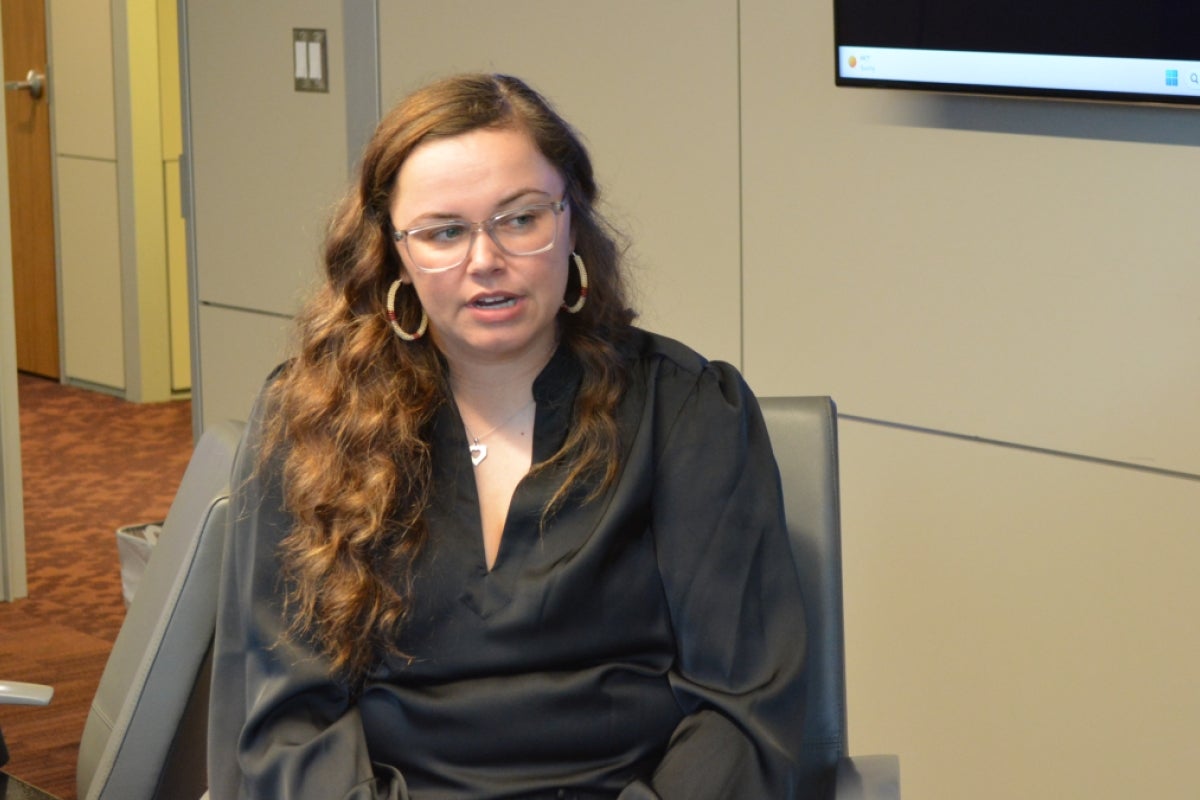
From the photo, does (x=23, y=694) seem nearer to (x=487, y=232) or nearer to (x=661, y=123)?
(x=487, y=232)

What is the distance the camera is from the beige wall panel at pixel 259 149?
4215 millimetres

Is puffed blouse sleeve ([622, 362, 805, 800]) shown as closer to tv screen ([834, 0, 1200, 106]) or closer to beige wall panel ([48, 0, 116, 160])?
tv screen ([834, 0, 1200, 106])

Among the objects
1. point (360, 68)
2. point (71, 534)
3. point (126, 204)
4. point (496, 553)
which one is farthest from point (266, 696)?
point (126, 204)

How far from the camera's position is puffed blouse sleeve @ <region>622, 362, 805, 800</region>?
1.79 meters

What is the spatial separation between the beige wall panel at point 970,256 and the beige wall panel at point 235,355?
1680mm

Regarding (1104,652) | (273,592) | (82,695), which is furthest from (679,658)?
(82,695)

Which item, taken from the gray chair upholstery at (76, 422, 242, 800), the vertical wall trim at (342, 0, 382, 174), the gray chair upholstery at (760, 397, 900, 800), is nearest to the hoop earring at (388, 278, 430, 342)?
the gray chair upholstery at (76, 422, 242, 800)

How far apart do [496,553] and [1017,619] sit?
51.8 inches

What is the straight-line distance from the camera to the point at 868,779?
5.94 ft

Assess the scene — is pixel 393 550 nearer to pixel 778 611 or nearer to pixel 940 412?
pixel 778 611

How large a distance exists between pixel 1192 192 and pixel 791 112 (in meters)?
0.81

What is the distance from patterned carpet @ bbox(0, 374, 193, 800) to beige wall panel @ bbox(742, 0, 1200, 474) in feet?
5.89

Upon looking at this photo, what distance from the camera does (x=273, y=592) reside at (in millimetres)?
1876

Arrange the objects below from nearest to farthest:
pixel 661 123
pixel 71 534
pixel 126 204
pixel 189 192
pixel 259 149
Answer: pixel 661 123 < pixel 259 149 < pixel 189 192 < pixel 71 534 < pixel 126 204
